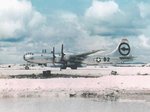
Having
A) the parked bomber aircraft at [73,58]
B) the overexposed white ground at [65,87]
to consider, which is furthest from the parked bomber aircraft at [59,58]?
the overexposed white ground at [65,87]

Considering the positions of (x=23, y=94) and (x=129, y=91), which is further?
(x=129, y=91)

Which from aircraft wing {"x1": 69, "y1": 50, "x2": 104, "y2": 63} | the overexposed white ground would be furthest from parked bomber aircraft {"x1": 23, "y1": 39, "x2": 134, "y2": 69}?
the overexposed white ground

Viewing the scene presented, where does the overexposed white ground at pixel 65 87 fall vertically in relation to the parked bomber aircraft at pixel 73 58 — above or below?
below

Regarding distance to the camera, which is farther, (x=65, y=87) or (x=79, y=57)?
(x=79, y=57)

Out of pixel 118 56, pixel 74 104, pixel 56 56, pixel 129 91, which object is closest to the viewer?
pixel 74 104

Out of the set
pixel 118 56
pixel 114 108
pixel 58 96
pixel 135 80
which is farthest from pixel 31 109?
pixel 118 56

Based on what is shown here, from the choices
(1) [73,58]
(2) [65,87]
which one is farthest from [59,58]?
(2) [65,87]

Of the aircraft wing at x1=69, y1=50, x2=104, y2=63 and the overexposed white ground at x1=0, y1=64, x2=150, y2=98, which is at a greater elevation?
the aircraft wing at x1=69, y1=50, x2=104, y2=63

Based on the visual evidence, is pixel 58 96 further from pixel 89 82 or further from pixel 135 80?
pixel 135 80

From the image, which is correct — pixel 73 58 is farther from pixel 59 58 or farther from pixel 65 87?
pixel 65 87

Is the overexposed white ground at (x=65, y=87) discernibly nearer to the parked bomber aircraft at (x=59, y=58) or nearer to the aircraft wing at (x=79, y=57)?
the parked bomber aircraft at (x=59, y=58)

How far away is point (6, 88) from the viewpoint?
170 feet

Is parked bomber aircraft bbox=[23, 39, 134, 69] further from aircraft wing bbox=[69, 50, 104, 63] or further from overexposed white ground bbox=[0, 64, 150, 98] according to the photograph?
overexposed white ground bbox=[0, 64, 150, 98]

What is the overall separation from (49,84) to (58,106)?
60.5ft
